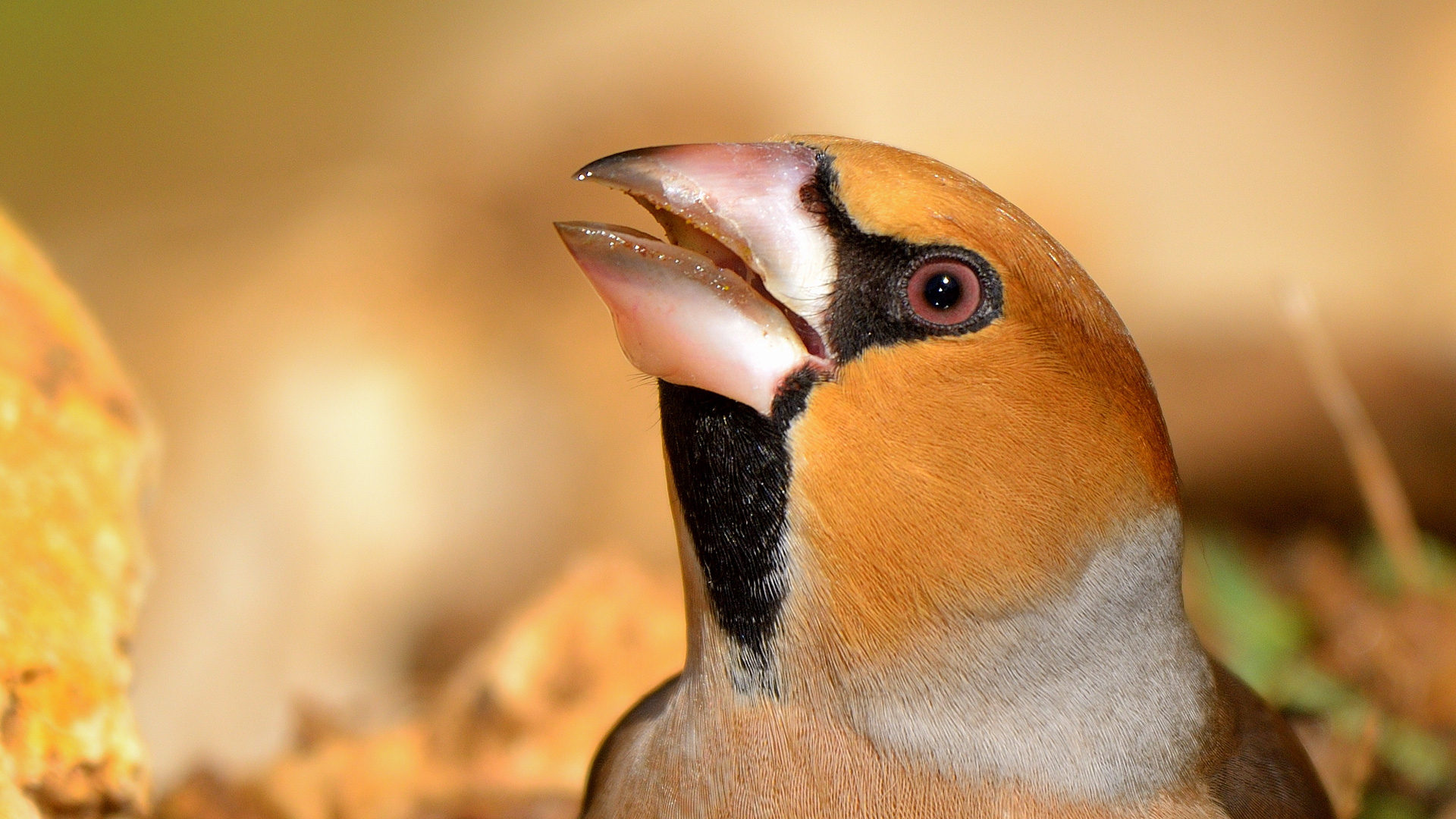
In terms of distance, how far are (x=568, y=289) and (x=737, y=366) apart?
4306 mm

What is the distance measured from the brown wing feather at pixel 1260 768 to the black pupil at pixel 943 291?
779 mm

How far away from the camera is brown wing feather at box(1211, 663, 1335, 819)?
1.65 metres

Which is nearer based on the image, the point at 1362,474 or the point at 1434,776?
the point at 1434,776

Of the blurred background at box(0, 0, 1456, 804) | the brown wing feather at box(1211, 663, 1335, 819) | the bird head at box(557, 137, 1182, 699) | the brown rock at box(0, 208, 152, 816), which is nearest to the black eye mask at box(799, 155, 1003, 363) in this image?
the bird head at box(557, 137, 1182, 699)

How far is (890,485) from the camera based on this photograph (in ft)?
4.58

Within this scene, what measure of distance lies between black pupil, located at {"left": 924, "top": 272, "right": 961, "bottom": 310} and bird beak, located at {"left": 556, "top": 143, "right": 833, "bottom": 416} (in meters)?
0.12

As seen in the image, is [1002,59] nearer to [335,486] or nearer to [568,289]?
[568,289]

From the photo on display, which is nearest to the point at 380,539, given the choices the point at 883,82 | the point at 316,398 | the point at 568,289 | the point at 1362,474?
the point at 316,398

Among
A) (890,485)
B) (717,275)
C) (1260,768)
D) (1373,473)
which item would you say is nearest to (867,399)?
(890,485)

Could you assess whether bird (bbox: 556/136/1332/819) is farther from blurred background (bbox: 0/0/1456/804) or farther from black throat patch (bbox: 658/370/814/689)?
blurred background (bbox: 0/0/1456/804)

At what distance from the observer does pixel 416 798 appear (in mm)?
3107

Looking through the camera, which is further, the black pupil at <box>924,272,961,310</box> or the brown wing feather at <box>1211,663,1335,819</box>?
the brown wing feather at <box>1211,663,1335,819</box>

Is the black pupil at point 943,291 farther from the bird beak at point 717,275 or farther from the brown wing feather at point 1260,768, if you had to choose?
the brown wing feather at point 1260,768

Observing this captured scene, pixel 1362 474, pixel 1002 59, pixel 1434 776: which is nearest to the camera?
pixel 1434 776
